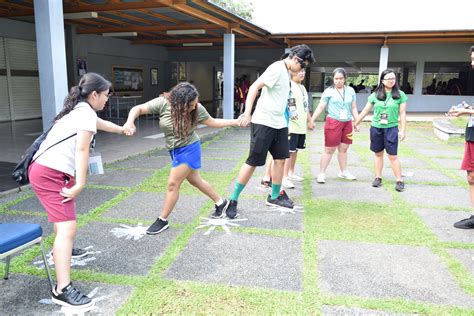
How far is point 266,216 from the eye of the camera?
13.8 feet

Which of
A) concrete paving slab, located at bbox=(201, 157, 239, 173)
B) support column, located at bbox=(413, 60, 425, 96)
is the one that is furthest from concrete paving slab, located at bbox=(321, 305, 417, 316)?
support column, located at bbox=(413, 60, 425, 96)

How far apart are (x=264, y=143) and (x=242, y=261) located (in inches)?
51.8

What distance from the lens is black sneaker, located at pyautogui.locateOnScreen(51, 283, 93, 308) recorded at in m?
2.44

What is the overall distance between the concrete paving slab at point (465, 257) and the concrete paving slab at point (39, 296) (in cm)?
262

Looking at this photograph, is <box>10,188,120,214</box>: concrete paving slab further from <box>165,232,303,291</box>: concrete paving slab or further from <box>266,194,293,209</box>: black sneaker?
<box>266,194,293,209</box>: black sneaker

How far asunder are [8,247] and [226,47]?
1092 centimetres

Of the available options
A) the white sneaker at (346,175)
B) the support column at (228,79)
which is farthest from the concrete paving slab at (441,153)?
the support column at (228,79)

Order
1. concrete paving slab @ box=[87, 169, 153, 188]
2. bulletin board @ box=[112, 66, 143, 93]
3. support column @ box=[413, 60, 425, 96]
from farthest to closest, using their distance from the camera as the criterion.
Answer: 1. bulletin board @ box=[112, 66, 143, 93]
2. support column @ box=[413, 60, 425, 96]
3. concrete paving slab @ box=[87, 169, 153, 188]

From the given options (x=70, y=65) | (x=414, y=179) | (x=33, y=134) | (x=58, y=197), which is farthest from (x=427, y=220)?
(x=70, y=65)

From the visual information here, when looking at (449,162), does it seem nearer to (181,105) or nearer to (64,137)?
(181,105)

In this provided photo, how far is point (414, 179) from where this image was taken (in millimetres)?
5969

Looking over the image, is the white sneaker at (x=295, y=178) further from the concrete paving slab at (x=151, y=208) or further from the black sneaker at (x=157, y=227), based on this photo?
the black sneaker at (x=157, y=227)

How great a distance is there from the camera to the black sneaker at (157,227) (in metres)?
3.67

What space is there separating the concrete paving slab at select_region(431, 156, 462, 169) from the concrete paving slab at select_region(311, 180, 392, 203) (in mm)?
2351
